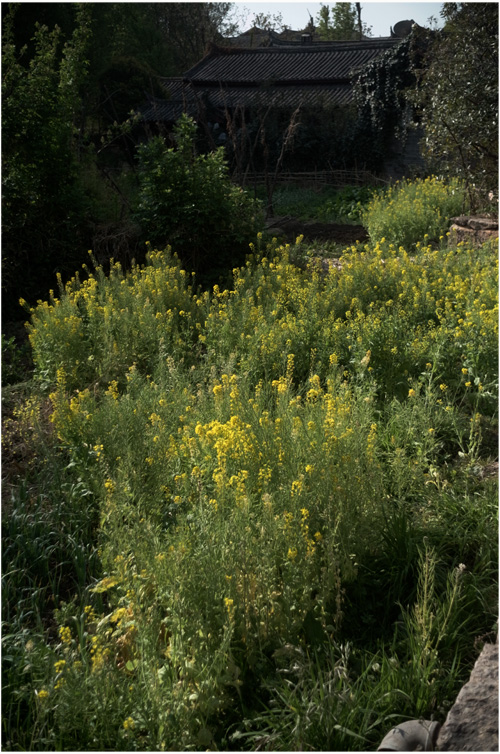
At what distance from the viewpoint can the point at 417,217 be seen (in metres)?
9.87

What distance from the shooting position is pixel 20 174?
27.4ft

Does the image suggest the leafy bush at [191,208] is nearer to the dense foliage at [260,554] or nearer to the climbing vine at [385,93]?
the dense foliage at [260,554]

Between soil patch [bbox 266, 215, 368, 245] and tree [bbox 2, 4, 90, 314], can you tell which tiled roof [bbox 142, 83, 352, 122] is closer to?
soil patch [bbox 266, 215, 368, 245]

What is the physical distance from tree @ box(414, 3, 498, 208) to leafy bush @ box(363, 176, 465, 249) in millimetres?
394

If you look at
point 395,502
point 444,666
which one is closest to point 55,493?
point 395,502

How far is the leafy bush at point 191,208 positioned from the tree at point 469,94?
395cm

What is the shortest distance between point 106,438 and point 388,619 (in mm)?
1905

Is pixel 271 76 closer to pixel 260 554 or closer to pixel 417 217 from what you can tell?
pixel 417 217

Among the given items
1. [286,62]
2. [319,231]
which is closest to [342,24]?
[286,62]

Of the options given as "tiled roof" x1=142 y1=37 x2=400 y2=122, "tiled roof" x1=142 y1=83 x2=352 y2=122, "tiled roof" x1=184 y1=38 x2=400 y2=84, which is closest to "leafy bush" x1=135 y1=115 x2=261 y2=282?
"tiled roof" x1=142 y1=83 x2=352 y2=122

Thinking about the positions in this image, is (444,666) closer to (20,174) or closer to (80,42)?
(20,174)

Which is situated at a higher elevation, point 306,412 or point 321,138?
point 321,138

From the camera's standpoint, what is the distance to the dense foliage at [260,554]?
2387 millimetres

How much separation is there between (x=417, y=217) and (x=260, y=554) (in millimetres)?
8034
